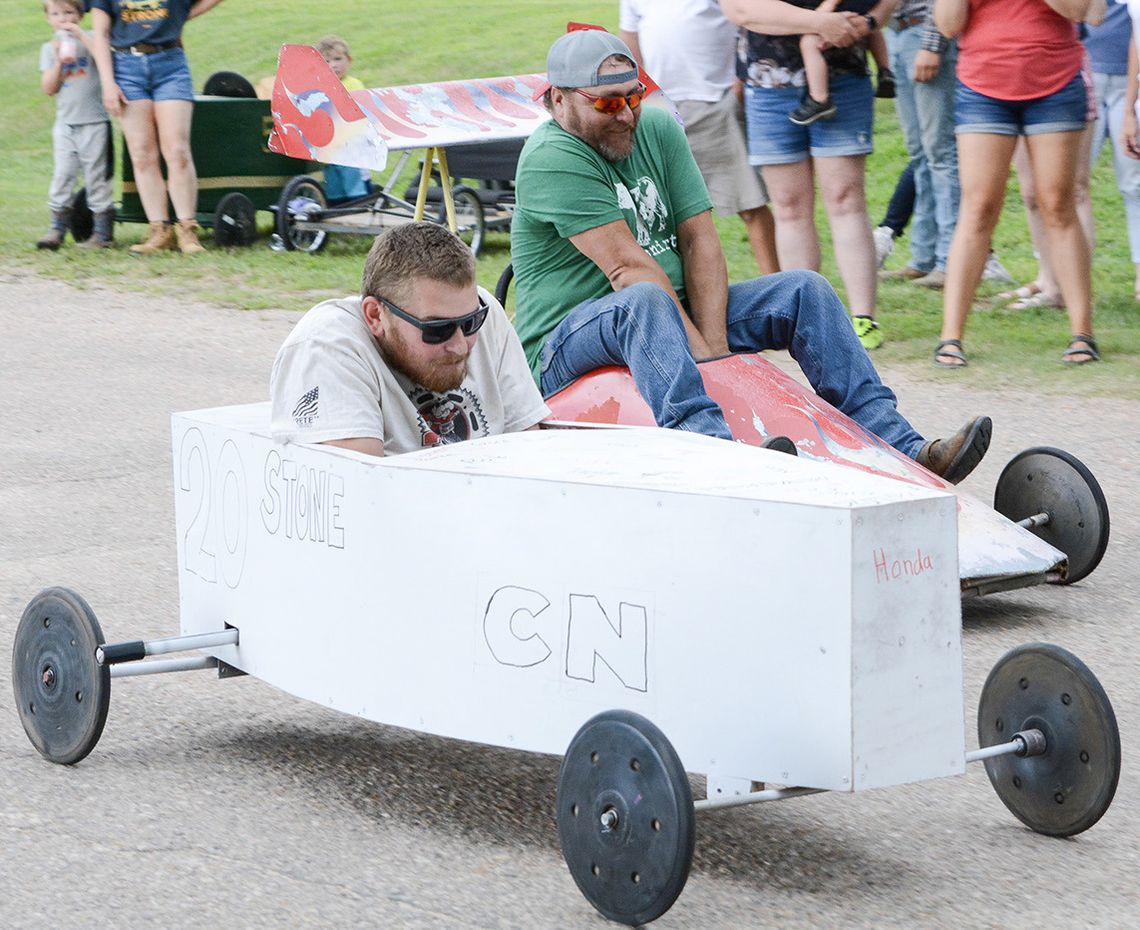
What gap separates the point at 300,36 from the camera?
2330cm

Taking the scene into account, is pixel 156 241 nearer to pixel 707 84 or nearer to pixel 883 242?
pixel 883 242

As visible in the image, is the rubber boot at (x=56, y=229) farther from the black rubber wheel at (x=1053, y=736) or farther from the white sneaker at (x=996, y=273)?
the black rubber wheel at (x=1053, y=736)

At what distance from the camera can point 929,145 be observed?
898cm

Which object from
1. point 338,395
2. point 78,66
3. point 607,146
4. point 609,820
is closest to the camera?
point 609,820

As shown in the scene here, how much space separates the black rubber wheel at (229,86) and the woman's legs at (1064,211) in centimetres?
704

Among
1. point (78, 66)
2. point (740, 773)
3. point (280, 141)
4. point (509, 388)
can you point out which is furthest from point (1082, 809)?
point (78, 66)

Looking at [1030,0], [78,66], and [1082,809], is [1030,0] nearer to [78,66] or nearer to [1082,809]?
[1082,809]

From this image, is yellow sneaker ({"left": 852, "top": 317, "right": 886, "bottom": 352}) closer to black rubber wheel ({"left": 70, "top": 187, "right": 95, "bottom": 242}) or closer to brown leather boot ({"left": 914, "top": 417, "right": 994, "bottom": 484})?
brown leather boot ({"left": 914, "top": 417, "right": 994, "bottom": 484})

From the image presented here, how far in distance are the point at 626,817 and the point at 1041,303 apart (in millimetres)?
6608

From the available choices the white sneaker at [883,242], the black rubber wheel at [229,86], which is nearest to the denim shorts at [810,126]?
the white sneaker at [883,242]

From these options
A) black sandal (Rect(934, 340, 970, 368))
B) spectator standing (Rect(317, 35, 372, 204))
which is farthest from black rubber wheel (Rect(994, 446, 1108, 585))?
spectator standing (Rect(317, 35, 372, 204))

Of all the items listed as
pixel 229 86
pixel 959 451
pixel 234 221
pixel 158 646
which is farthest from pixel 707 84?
pixel 229 86

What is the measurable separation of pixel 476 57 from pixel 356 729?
1774 cm

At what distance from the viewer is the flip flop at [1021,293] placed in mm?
9055
